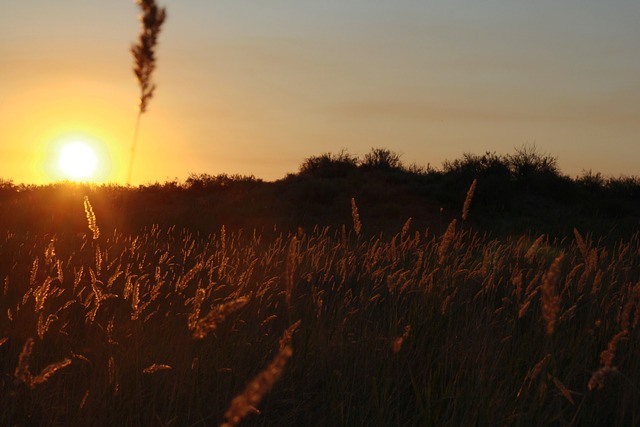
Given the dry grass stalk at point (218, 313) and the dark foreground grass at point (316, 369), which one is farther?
the dark foreground grass at point (316, 369)

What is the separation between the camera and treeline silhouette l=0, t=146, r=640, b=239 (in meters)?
14.5

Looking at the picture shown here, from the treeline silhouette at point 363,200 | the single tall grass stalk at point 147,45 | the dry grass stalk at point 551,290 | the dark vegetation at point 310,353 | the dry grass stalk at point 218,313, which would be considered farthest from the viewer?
the treeline silhouette at point 363,200

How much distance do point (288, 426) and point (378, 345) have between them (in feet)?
3.06

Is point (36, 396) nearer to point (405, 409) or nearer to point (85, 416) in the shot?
point (85, 416)

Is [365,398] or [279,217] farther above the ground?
[279,217]

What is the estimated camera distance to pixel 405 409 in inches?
146

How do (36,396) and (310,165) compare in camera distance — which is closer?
(36,396)

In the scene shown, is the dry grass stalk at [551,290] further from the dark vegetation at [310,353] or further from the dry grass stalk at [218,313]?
the dry grass stalk at [218,313]

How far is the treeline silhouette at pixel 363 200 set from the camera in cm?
1450

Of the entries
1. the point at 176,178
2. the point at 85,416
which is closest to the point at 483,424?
the point at 85,416

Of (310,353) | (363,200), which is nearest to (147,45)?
(310,353)

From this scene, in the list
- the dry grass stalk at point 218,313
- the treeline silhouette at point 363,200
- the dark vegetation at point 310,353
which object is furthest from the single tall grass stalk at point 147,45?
the treeline silhouette at point 363,200

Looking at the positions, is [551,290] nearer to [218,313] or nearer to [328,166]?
[218,313]

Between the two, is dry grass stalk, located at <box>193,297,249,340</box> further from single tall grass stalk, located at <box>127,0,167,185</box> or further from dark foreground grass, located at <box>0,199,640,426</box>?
single tall grass stalk, located at <box>127,0,167,185</box>
